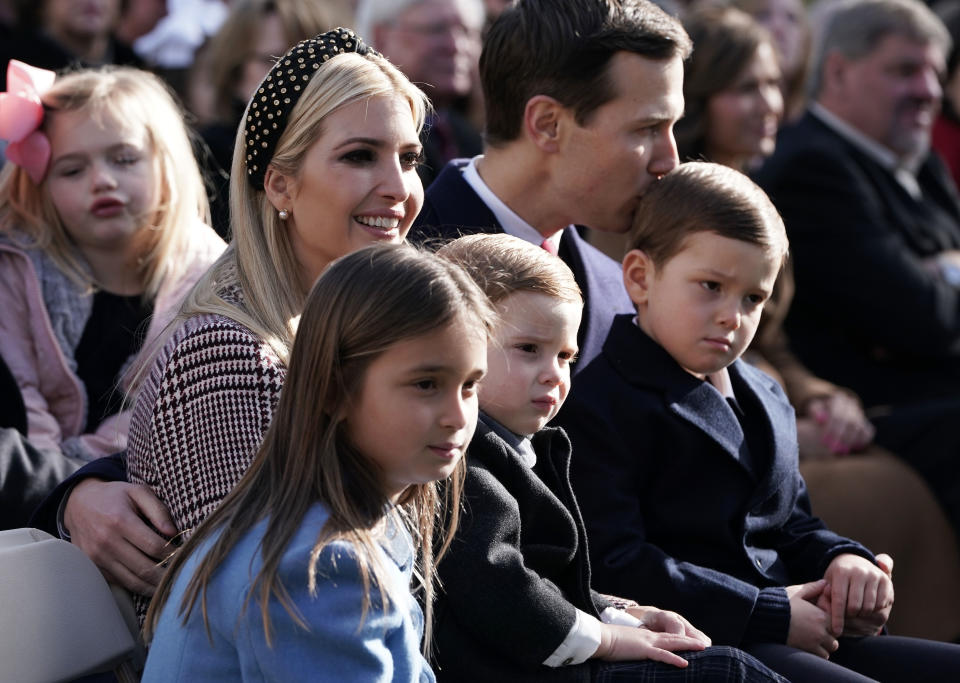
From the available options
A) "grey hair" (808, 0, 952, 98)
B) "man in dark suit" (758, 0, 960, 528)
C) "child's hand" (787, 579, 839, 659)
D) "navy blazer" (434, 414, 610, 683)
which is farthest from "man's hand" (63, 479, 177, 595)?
"grey hair" (808, 0, 952, 98)

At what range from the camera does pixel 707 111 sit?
4535 mm

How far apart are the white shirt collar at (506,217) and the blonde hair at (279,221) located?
0.51 m

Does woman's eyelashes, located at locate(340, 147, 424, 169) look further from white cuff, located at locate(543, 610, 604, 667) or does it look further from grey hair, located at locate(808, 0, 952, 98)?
grey hair, located at locate(808, 0, 952, 98)

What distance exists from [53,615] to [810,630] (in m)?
1.46

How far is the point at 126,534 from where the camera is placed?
7.86 ft

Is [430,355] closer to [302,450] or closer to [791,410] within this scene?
[302,450]

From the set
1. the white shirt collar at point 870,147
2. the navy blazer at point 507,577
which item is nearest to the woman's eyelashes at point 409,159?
the navy blazer at point 507,577

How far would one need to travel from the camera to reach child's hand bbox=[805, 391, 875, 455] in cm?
440

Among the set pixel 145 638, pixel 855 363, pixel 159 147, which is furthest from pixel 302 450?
pixel 855 363

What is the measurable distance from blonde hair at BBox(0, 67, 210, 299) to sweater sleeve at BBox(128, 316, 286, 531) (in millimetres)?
1165

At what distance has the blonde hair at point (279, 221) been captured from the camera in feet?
8.05

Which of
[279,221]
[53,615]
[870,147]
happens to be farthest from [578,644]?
[870,147]

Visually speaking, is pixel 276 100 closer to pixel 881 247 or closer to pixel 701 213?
pixel 701 213

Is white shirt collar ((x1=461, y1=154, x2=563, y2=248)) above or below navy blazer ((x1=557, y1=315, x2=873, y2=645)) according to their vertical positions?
above
